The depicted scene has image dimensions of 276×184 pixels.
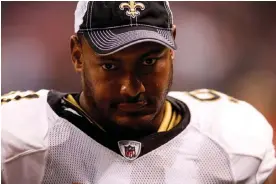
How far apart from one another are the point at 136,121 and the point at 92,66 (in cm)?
10

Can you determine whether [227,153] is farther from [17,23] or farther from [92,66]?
[17,23]

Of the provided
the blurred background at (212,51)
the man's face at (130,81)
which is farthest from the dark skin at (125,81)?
the blurred background at (212,51)

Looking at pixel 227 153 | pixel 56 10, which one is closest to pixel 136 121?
pixel 227 153

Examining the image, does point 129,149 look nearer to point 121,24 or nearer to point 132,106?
point 132,106

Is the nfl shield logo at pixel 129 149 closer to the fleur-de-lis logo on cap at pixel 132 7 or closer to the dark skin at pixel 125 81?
the dark skin at pixel 125 81

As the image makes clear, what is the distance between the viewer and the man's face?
1.99 feet

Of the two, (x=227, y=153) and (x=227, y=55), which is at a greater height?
(x=227, y=55)

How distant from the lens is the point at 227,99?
2.54ft

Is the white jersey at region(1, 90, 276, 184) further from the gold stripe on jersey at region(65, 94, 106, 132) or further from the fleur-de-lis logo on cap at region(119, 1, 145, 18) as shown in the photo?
the fleur-de-lis logo on cap at region(119, 1, 145, 18)

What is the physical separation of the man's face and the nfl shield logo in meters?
0.03

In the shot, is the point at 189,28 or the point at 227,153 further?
the point at 189,28

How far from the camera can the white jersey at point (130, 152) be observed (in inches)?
25.1

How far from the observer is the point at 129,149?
0.66 meters

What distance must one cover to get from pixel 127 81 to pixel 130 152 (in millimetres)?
109
